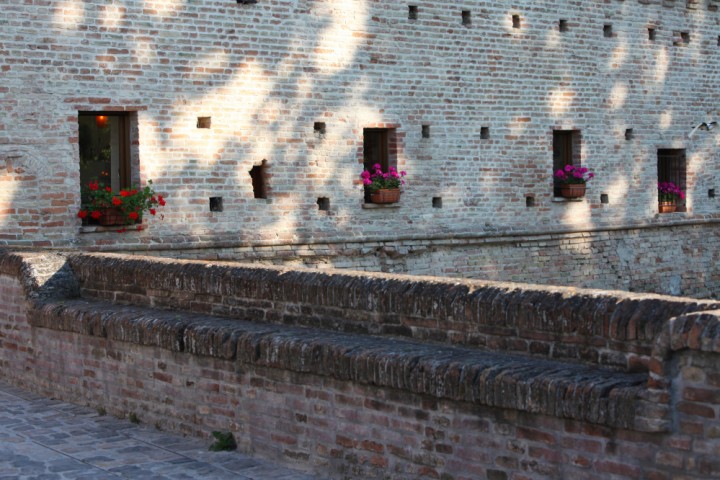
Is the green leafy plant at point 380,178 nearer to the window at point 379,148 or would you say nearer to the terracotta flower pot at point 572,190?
the window at point 379,148

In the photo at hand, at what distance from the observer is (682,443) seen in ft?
15.1

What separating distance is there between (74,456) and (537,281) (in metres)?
11.5

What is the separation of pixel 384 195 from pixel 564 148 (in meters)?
4.24

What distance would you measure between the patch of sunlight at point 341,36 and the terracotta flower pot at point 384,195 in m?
1.73

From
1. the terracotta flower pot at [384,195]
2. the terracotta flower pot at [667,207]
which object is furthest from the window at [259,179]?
the terracotta flower pot at [667,207]

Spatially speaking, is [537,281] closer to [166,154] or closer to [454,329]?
[166,154]

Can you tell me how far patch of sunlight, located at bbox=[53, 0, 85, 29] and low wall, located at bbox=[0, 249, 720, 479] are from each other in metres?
4.36

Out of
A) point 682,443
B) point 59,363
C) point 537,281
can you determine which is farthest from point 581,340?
point 537,281

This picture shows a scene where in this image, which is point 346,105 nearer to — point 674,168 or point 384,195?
point 384,195

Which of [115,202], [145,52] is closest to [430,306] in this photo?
[115,202]

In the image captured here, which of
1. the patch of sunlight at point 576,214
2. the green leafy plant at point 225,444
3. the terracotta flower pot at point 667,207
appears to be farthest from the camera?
the terracotta flower pot at point 667,207

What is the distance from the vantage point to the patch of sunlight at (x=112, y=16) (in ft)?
42.5

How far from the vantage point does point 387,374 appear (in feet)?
19.2

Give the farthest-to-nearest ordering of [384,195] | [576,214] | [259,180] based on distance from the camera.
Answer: [576,214], [384,195], [259,180]
